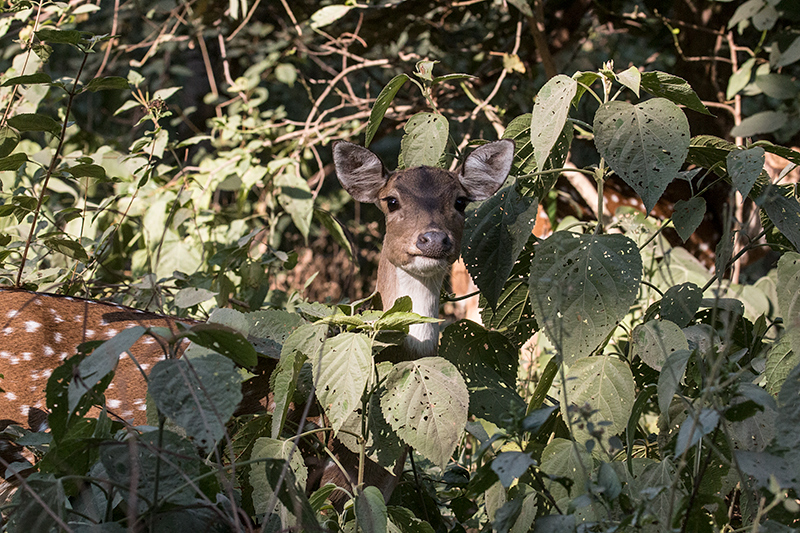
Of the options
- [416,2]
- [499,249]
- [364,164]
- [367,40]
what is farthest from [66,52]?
[499,249]

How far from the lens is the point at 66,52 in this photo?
7348 millimetres

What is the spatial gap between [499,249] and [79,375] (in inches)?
52.3

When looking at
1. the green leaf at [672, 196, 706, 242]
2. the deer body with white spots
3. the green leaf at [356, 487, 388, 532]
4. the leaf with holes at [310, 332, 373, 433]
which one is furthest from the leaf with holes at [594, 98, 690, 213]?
the deer body with white spots

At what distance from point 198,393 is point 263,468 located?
375 millimetres

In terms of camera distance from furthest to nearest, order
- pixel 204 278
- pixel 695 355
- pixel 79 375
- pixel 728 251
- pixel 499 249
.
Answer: pixel 204 278, pixel 499 249, pixel 728 251, pixel 695 355, pixel 79 375

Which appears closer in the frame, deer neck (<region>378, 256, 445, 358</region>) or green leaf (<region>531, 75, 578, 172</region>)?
green leaf (<region>531, 75, 578, 172</region>)

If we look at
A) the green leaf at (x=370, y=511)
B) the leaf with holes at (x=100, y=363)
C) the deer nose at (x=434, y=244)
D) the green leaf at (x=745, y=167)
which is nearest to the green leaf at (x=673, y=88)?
the green leaf at (x=745, y=167)

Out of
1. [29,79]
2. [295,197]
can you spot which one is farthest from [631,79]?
[295,197]

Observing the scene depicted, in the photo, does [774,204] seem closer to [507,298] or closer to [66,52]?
[507,298]

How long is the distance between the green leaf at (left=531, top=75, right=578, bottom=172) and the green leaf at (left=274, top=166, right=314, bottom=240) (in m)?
2.40

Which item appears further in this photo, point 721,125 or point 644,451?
point 721,125

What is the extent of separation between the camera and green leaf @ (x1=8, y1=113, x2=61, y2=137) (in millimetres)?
2855

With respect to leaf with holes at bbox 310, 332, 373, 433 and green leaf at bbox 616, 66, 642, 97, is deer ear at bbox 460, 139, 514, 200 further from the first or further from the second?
leaf with holes at bbox 310, 332, 373, 433

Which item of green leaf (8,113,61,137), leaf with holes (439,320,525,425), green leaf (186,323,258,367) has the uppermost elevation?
green leaf (186,323,258,367)
